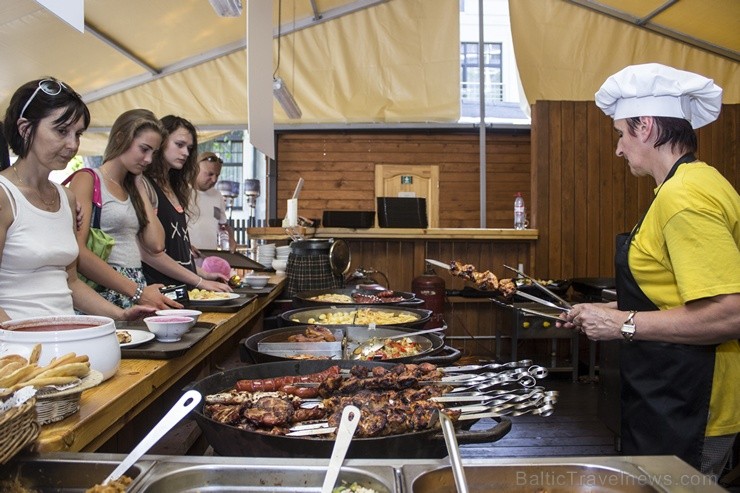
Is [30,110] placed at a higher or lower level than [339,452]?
higher

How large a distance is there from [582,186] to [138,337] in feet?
18.8

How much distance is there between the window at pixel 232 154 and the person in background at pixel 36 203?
1252 centimetres

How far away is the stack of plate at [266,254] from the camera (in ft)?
18.0

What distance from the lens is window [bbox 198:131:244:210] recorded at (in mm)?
14648

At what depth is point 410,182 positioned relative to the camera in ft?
34.3

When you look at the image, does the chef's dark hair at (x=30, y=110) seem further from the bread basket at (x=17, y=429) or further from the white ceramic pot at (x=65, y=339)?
the bread basket at (x=17, y=429)

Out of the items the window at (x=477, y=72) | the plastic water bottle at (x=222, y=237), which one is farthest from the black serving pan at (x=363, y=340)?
the window at (x=477, y=72)

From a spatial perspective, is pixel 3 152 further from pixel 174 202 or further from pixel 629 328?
pixel 629 328

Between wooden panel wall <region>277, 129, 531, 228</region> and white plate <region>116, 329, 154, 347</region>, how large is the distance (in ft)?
27.7

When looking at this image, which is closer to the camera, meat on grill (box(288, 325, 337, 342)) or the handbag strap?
meat on grill (box(288, 325, 337, 342))

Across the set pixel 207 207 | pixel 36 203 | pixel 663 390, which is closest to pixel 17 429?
pixel 36 203

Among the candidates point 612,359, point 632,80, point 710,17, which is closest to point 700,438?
point 632,80

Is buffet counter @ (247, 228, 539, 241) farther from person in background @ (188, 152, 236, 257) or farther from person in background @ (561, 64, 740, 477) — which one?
person in background @ (561, 64, 740, 477)

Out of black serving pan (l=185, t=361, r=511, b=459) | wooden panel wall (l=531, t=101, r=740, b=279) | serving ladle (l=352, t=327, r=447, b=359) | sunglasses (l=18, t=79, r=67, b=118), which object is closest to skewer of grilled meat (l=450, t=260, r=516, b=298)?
serving ladle (l=352, t=327, r=447, b=359)
